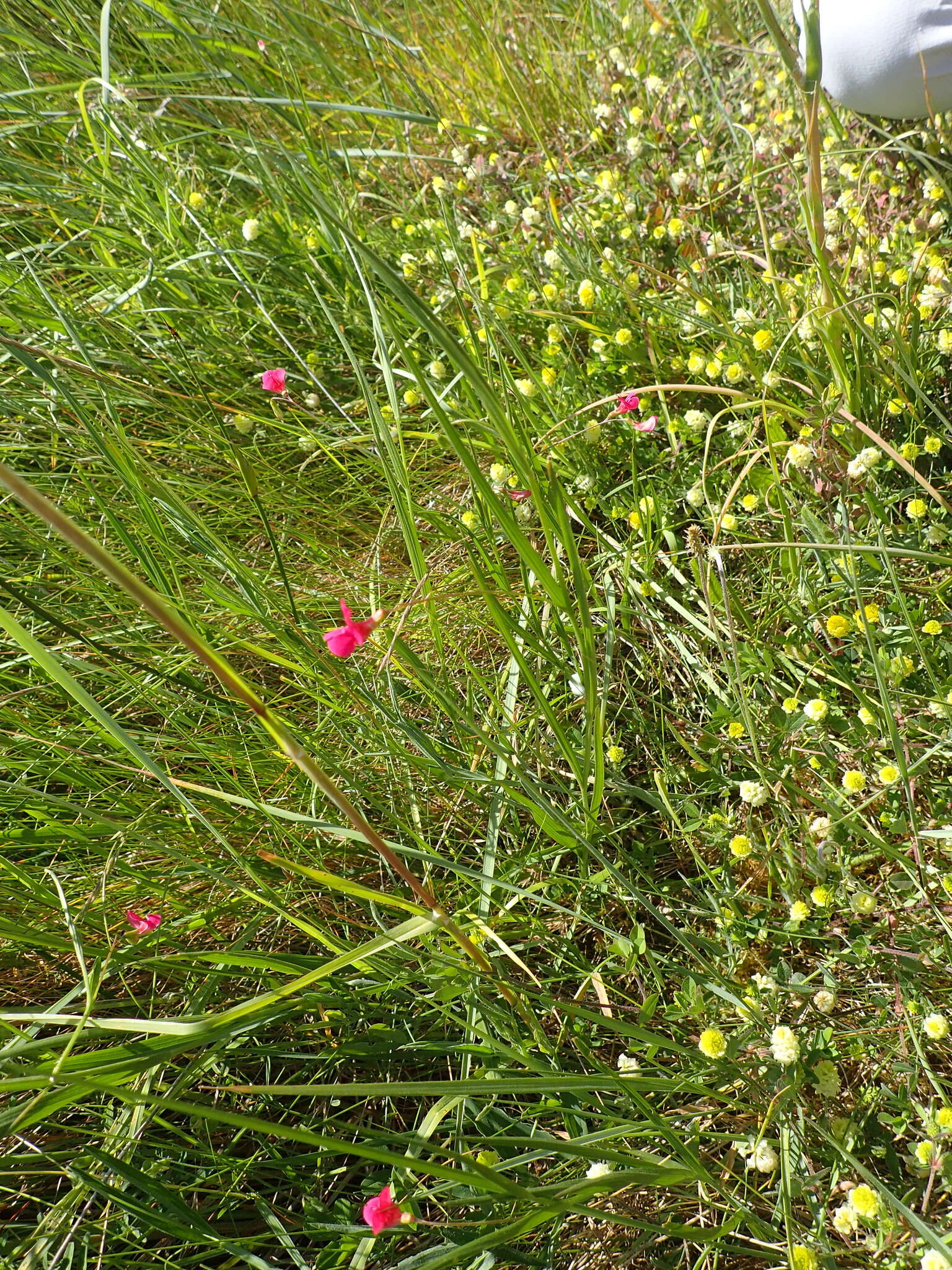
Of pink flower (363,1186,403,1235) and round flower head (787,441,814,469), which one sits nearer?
pink flower (363,1186,403,1235)

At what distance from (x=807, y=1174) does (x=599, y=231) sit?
74.8 inches

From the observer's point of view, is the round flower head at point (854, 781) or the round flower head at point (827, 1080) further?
the round flower head at point (854, 781)

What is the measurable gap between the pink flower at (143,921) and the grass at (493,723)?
29 mm

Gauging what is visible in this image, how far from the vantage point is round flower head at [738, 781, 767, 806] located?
4.14 ft

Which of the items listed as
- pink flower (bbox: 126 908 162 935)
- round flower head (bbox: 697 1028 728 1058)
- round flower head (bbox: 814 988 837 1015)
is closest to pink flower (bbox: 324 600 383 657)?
pink flower (bbox: 126 908 162 935)

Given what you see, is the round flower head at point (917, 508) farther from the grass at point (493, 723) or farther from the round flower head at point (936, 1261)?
the round flower head at point (936, 1261)

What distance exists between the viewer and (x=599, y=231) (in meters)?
2.10

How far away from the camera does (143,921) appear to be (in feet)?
4.23

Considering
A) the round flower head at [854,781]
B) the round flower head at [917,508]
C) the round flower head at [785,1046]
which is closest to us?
the round flower head at [785,1046]

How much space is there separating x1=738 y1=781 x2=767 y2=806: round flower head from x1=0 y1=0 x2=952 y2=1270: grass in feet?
0.16

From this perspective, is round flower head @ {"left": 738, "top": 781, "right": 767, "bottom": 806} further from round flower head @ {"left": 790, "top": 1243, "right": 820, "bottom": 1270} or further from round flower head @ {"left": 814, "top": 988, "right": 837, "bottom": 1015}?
round flower head @ {"left": 790, "top": 1243, "right": 820, "bottom": 1270}

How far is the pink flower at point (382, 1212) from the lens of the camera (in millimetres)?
923

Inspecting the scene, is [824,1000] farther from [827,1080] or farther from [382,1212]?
[382,1212]

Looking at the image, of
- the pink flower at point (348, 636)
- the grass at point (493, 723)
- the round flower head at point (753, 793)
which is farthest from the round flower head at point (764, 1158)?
the pink flower at point (348, 636)
